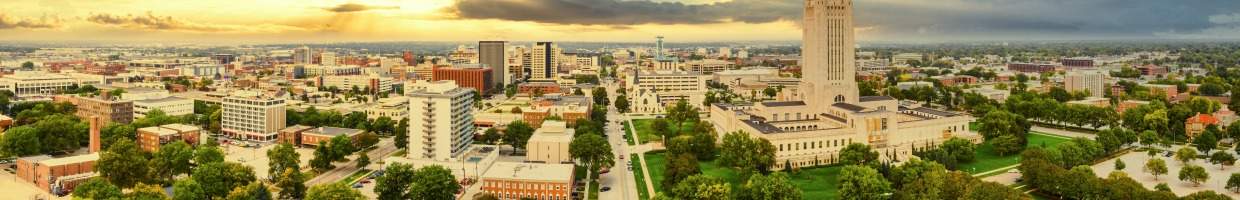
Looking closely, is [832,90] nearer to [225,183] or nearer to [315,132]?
[315,132]

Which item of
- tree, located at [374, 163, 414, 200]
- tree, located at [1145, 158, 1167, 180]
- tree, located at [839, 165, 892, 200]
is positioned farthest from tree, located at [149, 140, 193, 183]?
tree, located at [1145, 158, 1167, 180]

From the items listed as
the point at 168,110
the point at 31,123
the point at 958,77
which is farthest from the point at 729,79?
the point at 31,123

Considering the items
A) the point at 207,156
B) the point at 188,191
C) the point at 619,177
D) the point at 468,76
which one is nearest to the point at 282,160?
the point at 207,156

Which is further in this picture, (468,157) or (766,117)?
(766,117)

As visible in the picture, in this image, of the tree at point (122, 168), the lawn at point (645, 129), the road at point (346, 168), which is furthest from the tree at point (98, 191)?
the lawn at point (645, 129)

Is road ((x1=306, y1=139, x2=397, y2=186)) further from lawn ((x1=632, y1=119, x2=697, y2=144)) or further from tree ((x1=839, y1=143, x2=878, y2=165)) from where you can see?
tree ((x1=839, y1=143, x2=878, y2=165))
